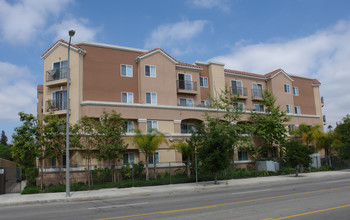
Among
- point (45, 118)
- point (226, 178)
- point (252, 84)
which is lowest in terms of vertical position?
point (226, 178)

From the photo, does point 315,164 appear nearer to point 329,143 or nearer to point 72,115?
point 329,143

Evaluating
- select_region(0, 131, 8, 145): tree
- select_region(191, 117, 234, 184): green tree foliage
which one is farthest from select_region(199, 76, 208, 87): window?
select_region(0, 131, 8, 145): tree

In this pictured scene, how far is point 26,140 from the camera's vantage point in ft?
69.3

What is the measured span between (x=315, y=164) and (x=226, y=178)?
14047 millimetres

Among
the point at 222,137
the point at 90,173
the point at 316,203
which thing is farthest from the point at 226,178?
the point at 316,203

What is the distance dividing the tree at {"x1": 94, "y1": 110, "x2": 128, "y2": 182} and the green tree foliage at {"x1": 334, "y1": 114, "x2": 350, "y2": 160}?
24656 millimetres

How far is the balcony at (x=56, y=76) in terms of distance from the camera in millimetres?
27250

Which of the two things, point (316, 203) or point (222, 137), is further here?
point (222, 137)

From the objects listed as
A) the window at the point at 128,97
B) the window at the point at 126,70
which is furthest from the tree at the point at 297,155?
the window at the point at 126,70

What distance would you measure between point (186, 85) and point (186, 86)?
136 mm

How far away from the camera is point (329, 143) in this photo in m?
36.3

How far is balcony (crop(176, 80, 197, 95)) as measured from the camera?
107 feet

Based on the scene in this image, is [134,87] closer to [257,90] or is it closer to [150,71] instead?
[150,71]

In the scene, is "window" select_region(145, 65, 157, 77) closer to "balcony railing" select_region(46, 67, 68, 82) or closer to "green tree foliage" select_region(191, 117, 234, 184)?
"balcony railing" select_region(46, 67, 68, 82)
